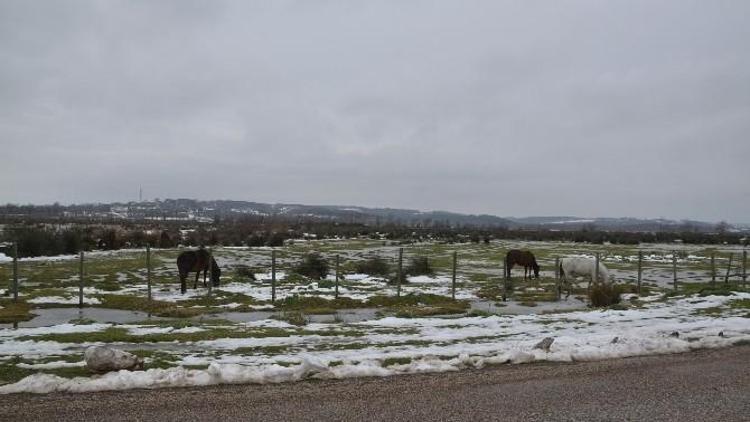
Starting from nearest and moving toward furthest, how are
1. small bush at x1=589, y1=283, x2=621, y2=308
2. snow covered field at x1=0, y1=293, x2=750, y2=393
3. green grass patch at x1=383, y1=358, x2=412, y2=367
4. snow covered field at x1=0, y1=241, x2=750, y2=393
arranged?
snow covered field at x1=0, y1=293, x2=750, y2=393
snow covered field at x1=0, y1=241, x2=750, y2=393
green grass patch at x1=383, y1=358, x2=412, y2=367
small bush at x1=589, y1=283, x2=621, y2=308

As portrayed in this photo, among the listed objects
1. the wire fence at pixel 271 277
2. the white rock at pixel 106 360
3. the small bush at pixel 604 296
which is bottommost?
the wire fence at pixel 271 277

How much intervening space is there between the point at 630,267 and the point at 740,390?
36.1 metres

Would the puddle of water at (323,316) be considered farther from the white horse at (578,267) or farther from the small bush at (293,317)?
the white horse at (578,267)

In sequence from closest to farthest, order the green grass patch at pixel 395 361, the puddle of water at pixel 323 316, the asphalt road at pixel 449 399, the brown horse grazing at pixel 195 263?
the asphalt road at pixel 449 399 < the green grass patch at pixel 395 361 < the puddle of water at pixel 323 316 < the brown horse grazing at pixel 195 263

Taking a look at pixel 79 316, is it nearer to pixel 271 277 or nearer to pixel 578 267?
pixel 271 277

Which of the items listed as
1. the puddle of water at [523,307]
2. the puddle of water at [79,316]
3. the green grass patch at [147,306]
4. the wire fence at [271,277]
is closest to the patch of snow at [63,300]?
the wire fence at [271,277]

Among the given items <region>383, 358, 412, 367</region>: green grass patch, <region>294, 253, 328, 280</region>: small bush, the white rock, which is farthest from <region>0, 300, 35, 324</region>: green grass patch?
<region>294, 253, 328, 280</region>: small bush

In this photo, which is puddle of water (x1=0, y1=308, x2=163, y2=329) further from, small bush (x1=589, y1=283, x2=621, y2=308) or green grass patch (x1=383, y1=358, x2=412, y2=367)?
small bush (x1=589, y1=283, x2=621, y2=308)

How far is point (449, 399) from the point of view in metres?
7.49

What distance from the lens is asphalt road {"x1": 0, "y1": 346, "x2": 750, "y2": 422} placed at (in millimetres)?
6742

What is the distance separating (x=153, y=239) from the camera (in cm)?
6369

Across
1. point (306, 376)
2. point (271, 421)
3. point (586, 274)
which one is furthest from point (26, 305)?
point (586, 274)

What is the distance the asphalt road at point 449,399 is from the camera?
6742 millimetres

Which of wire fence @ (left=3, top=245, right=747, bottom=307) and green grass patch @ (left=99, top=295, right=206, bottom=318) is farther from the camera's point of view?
wire fence @ (left=3, top=245, right=747, bottom=307)
